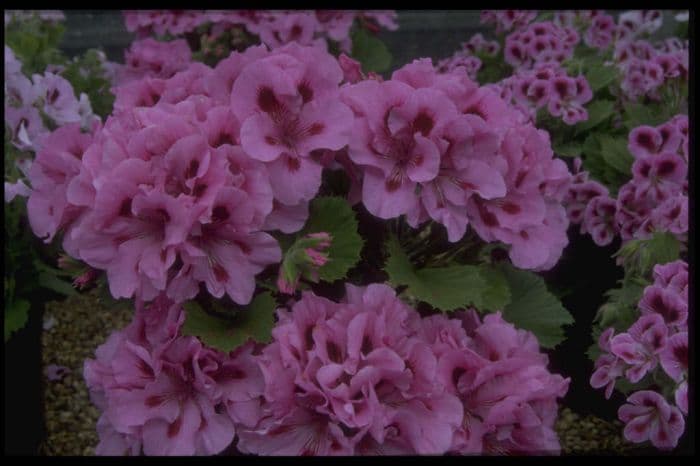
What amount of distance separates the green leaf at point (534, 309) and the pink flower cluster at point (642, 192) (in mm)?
563

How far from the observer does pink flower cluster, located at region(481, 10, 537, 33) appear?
345cm

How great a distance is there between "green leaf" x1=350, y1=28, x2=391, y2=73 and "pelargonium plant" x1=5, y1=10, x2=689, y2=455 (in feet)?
5.86

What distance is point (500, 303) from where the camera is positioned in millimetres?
1459

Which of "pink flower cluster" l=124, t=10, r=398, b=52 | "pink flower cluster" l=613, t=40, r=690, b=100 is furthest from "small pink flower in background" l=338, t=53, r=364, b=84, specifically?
"pink flower cluster" l=613, t=40, r=690, b=100

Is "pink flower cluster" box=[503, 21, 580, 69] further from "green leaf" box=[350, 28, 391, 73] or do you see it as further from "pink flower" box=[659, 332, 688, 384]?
"pink flower" box=[659, 332, 688, 384]

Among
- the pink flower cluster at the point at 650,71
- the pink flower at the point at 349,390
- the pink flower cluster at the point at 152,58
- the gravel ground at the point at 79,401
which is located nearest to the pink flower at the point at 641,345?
the pink flower at the point at 349,390

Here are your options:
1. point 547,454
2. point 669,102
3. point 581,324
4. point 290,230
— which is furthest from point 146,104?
point 669,102

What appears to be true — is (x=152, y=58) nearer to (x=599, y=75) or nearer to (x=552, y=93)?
(x=552, y=93)

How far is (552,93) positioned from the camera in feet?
8.62

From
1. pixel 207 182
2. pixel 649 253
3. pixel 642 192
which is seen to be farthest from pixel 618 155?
pixel 207 182

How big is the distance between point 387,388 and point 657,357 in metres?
0.65

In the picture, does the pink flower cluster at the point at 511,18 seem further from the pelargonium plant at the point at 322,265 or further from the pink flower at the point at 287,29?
the pelargonium plant at the point at 322,265

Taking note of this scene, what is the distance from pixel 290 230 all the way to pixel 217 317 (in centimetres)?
21

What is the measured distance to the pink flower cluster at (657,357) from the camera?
1490 mm
